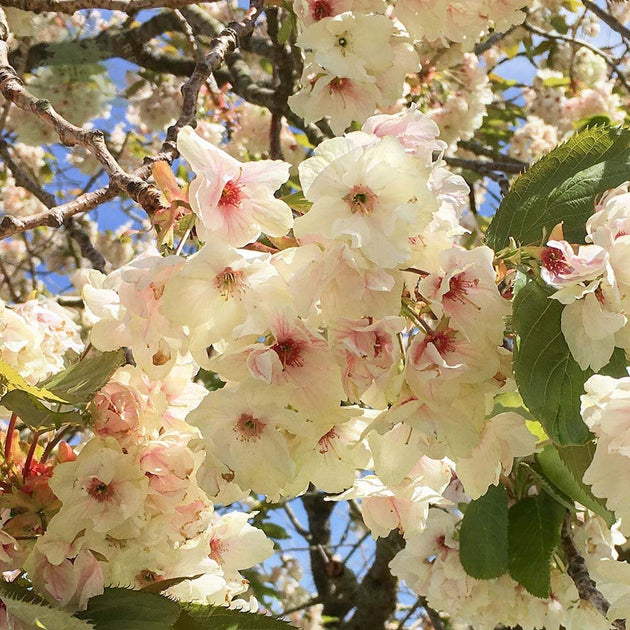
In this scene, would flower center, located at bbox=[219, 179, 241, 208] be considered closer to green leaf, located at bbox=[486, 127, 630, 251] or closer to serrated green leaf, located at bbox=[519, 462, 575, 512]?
green leaf, located at bbox=[486, 127, 630, 251]

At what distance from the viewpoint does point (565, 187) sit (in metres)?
0.94

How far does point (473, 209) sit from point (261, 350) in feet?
8.21

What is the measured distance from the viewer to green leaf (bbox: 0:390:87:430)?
3.33 feet

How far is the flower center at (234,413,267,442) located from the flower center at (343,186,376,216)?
0.24 metres

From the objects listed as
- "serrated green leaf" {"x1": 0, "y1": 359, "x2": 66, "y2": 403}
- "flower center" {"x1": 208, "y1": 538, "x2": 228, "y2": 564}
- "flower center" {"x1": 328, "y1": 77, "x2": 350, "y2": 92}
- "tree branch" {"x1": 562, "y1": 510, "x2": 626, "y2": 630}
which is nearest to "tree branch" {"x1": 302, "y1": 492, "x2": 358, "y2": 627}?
"tree branch" {"x1": 562, "y1": 510, "x2": 626, "y2": 630}

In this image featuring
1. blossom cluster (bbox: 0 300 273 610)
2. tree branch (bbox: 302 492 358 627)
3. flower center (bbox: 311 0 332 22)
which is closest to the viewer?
blossom cluster (bbox: 0 300 273 610)

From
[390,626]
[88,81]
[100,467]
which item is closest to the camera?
[100,467]

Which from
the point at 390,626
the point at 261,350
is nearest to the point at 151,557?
the point at 261,350

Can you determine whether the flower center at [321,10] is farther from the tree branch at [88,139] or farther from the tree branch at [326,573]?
the tree branch at [326,573]

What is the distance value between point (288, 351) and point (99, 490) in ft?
1.22

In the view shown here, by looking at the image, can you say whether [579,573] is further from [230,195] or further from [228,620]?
[230,195]

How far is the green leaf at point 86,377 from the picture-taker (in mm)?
1011

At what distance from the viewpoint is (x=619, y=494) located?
0.77 meters

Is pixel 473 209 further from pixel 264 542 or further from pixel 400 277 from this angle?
pixel 400 277
